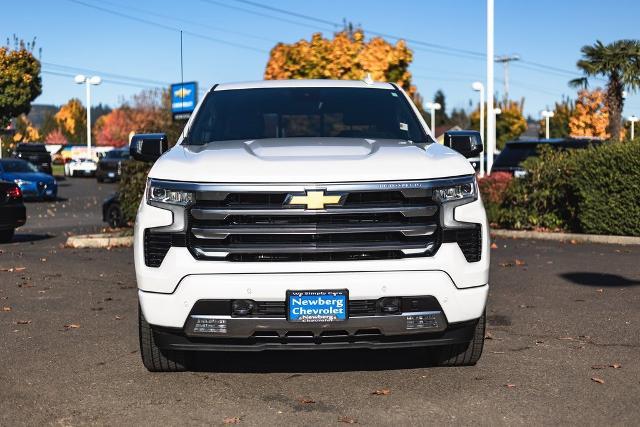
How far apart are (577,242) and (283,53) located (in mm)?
12034

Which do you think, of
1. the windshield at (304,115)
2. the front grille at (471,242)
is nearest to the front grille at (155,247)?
the windshield at (304,115)

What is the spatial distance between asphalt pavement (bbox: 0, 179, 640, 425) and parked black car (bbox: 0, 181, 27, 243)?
6.81 m

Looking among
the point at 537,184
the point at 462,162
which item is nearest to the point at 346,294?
the point at 462,162

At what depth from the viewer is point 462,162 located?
18.7 feet

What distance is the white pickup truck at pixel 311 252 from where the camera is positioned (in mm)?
5324

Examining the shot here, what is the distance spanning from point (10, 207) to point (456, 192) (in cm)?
1251

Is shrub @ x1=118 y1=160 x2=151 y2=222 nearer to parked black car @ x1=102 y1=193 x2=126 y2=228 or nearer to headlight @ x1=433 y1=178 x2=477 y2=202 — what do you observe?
parked black car @ x1=102 y1=193 x2=126 y2=228

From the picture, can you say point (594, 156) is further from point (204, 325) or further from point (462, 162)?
point (204, 325)

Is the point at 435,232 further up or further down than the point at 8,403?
further up

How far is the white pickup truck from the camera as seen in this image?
532 centimetres

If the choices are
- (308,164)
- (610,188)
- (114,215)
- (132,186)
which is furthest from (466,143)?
(114,215)

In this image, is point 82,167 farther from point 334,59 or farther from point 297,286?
point 297,286

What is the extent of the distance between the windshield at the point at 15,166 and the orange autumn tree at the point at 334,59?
1154 cm

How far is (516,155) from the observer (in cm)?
1958
